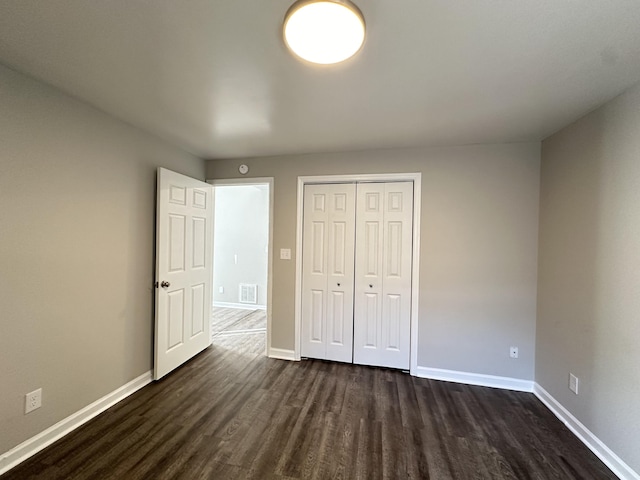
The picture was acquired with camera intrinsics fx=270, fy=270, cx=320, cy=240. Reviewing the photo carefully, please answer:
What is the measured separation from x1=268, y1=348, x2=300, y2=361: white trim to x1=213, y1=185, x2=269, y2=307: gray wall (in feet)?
7.17

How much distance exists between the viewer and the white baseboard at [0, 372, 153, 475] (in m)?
1.60

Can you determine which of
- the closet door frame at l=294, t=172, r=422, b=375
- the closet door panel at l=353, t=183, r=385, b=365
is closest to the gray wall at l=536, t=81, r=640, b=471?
the closet door frame at l=294, t=172, r=422, b=375

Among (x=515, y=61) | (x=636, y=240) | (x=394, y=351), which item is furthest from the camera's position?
(x=394, y=351)

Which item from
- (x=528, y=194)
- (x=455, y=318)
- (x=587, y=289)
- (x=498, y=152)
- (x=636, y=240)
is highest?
(x=498, y=152)

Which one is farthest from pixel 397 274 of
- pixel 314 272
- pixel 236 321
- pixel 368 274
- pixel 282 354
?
pixel 236 321

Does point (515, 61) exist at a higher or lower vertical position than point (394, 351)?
higher

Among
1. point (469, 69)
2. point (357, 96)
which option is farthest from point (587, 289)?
point (357, 96)

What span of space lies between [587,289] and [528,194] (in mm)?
1007

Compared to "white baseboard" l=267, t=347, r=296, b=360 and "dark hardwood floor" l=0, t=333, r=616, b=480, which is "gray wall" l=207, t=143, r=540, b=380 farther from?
"white baseboard" l=267, t=347, r=296, b=360

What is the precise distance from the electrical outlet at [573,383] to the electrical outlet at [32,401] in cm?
372

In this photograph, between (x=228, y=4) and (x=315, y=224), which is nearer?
(x=228, y=4)

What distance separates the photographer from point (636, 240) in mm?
1591

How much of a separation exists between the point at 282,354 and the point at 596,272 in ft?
9.55

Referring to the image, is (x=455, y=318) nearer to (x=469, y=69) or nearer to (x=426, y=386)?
(x=426, y=386)
